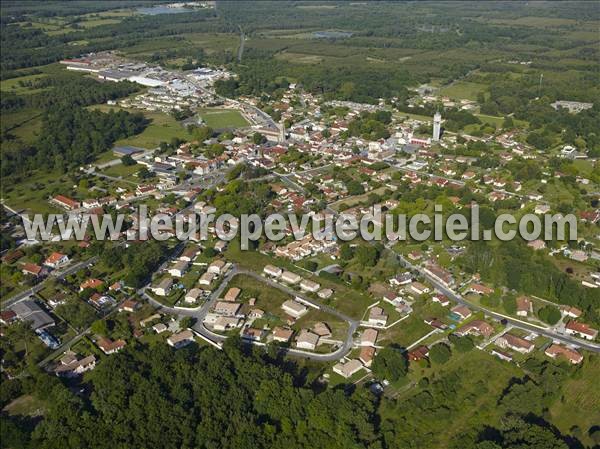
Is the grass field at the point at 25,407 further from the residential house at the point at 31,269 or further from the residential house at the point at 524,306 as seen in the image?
the residential house at the point at 524,306

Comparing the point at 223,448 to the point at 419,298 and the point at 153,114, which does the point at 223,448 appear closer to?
the point at 419,298

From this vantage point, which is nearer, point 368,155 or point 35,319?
point 35,319

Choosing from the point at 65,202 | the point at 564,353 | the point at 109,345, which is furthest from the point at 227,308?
the point at 65,202

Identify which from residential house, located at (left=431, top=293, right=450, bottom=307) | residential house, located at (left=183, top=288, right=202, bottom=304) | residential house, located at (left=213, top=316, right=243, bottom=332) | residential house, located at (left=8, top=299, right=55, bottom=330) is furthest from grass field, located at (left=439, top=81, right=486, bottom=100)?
residential house, located at (left=8, top=299, right=55, bottom=330)

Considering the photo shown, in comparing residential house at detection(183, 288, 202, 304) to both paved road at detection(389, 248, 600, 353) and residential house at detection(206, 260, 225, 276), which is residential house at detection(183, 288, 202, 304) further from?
paved road at detection(389, 248, 600, 353)

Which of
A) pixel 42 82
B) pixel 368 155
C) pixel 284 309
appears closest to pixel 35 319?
pixel 284 309

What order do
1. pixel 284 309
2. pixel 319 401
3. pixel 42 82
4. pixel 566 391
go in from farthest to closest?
pixel 42 82 → pixel 284 309 → pixel 566 391 → pixel 319 401

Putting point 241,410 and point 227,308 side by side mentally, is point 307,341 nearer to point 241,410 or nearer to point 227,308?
point 227,308
